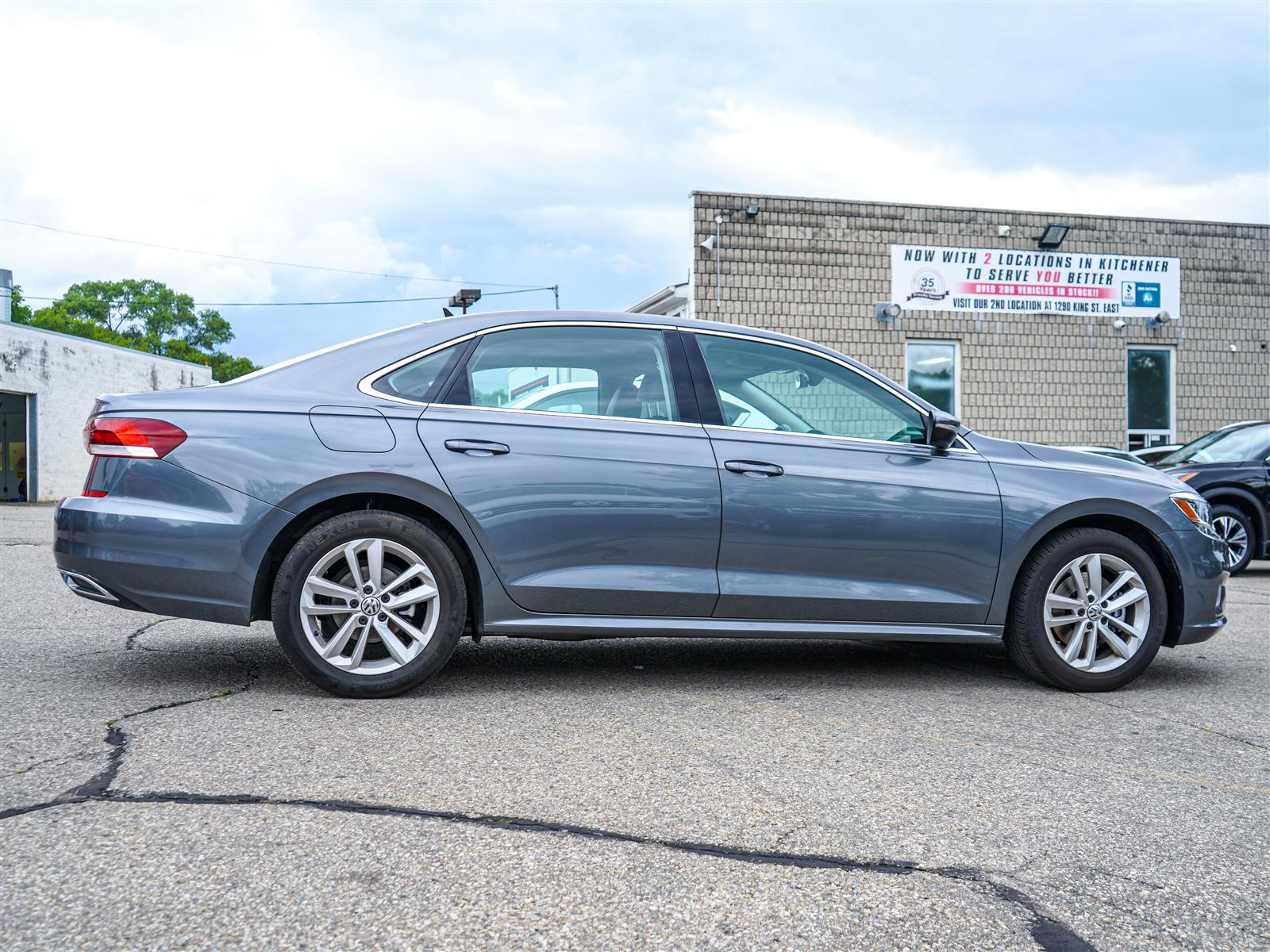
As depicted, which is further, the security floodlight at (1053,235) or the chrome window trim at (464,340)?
the security floodlight at (1053,235)

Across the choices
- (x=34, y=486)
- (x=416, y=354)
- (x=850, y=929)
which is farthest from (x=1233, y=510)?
(x=34, y=486)

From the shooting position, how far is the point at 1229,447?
1086 centimetres

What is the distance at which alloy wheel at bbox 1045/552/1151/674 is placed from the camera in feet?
15.5

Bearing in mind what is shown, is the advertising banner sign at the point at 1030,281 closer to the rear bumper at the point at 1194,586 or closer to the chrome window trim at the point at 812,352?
the rear bumper at the point at 1194,586

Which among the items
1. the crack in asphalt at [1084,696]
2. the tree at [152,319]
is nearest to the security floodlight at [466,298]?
the crack in asphalt at [1084,696]

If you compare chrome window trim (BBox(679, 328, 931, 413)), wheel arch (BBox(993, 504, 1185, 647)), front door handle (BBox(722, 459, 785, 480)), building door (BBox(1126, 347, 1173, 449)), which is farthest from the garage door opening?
wheel arch (BBox(993, 504, 1185, 647))

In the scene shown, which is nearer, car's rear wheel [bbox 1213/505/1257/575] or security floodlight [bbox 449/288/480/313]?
security floodlight [bbox 449/288/480/313]

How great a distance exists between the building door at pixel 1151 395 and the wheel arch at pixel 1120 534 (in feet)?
48.5

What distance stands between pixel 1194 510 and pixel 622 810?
134 inches

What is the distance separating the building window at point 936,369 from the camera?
1759 centimetres

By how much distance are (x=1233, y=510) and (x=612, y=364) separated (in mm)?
8460

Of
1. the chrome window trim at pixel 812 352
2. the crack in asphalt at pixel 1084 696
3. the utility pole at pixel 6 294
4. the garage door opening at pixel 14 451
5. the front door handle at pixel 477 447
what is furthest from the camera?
the utility pole at pixel 6 294

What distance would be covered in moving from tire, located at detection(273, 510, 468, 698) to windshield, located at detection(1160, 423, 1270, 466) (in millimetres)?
9200

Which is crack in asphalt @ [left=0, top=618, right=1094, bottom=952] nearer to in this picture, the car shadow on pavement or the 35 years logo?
the car shadow on pavement
